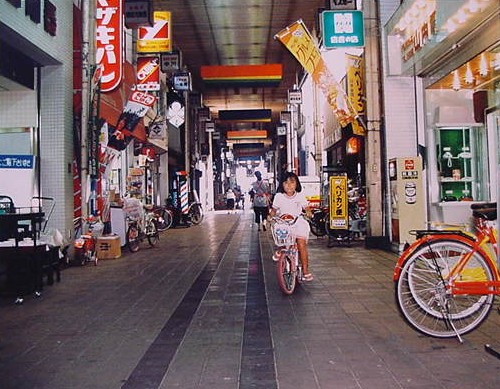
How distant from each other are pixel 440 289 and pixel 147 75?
1205 cm

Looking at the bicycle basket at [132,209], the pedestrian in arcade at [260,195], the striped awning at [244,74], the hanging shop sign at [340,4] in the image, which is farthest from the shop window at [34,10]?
the striped awning at [244,74]

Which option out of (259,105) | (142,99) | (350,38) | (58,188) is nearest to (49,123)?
(58,188)

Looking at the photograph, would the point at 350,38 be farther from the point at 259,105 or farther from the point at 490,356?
the point at 259,105

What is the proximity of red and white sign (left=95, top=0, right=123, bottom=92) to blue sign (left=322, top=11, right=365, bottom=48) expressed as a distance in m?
4.15

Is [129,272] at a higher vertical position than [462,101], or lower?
lower

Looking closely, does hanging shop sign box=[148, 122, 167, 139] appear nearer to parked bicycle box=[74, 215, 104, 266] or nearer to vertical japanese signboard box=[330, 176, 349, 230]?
parked bicycle box=[74, 215, 104, 266]

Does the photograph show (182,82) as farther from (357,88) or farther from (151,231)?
(357,88)

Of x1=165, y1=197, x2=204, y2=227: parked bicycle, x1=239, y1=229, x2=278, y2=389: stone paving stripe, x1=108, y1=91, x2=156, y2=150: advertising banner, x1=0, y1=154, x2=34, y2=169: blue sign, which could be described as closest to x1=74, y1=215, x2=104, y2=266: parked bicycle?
x1=0, y1=154, x2=34, y2=169: blue sign

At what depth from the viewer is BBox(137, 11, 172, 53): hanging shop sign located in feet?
43.6

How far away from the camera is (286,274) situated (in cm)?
641

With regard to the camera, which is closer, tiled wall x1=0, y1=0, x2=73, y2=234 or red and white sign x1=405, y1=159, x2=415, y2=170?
tiled wall x1=0, y1=0, x2=73, y2=234

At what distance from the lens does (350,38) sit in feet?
35.2

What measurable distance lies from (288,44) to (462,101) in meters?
3.82

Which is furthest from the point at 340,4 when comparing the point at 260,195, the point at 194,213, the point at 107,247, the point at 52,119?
the point at 194,213
